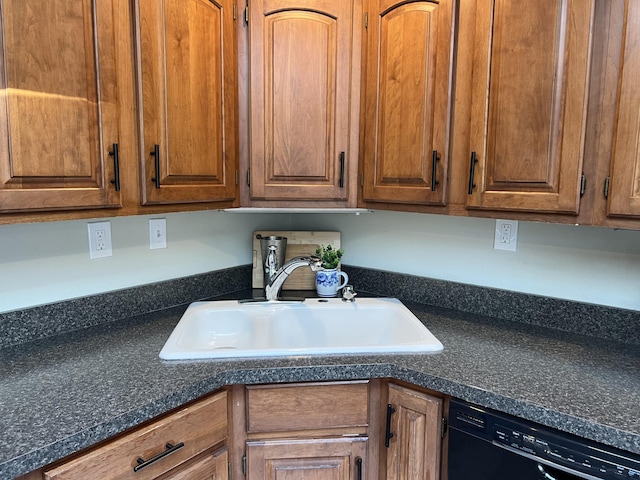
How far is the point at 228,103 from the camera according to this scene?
4.93 ft

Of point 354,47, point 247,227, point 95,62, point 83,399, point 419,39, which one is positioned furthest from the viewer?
point 247,227

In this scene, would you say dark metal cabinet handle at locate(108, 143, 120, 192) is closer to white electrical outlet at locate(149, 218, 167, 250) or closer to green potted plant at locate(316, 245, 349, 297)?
white electrical outlet at locate(149, 218, 167, 250)

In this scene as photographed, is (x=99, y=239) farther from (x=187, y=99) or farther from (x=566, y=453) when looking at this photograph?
(x=566, y=453)

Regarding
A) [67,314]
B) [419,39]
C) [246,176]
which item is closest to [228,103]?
[246,176]

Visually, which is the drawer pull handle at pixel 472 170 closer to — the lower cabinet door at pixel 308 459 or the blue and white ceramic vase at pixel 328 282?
the blue and white ceramic vase at pixel 328 282

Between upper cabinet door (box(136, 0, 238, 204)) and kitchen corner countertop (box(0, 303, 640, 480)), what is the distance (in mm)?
472

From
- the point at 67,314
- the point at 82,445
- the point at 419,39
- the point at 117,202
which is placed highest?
the point at 419,39

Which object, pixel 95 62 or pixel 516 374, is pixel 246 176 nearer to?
pixel 95 62

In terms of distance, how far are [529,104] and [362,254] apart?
39.4 inches

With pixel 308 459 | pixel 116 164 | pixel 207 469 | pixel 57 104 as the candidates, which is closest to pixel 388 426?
pixel 308 459

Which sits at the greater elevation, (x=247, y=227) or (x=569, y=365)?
(x=247, y=227)

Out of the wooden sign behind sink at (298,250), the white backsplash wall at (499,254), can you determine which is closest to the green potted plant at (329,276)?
the wooden sign behind sink at (298,250)

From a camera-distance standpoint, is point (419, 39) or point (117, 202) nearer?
point (117, 202)

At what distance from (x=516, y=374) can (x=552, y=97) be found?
2.35 feet
